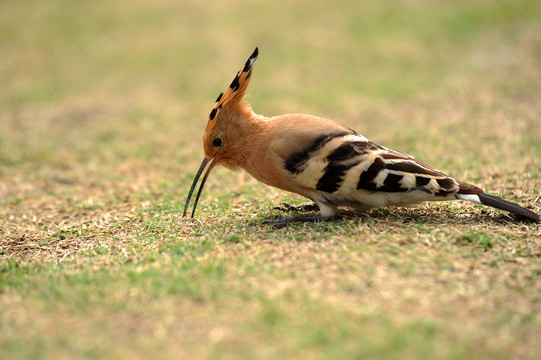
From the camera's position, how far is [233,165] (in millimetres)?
4570

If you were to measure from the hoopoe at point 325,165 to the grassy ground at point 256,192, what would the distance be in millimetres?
218

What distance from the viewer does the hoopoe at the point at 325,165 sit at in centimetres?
408

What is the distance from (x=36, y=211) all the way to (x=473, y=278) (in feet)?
14.5

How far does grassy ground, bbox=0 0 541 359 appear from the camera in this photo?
2.94 metres

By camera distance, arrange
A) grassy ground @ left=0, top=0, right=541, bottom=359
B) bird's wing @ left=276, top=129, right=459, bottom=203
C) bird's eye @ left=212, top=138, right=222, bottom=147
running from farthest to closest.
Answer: bird's eye @ left=212, top=138, right=222, bottom=147 → bird's wing @ left=276, top=129, right=459, bottom=203 → grassy ground @ left=0, top=0, right=541, bottom=359

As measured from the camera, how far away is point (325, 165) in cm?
409

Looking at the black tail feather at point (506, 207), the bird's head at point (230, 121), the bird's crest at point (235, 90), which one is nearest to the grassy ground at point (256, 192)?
the black tail feather at point (506, 207)

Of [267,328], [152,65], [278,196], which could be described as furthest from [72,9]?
[267,328]

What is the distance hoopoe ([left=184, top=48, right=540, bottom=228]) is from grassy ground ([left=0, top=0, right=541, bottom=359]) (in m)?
0.22

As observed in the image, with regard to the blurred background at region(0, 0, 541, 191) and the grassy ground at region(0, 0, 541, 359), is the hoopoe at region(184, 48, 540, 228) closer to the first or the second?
the grassy ground at region(0, 0, 541, 359)

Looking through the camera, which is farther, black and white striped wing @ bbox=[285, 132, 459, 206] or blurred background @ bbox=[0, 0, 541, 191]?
blurred background @ bbox=[0, 0, 541, 191]

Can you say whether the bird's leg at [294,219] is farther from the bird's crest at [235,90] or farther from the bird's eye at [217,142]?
the bird's crest at [235,90]

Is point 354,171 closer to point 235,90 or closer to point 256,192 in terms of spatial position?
point 235,90

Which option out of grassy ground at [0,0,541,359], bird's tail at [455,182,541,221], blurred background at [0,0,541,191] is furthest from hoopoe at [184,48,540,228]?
blurred background at [0,0,541,191]
